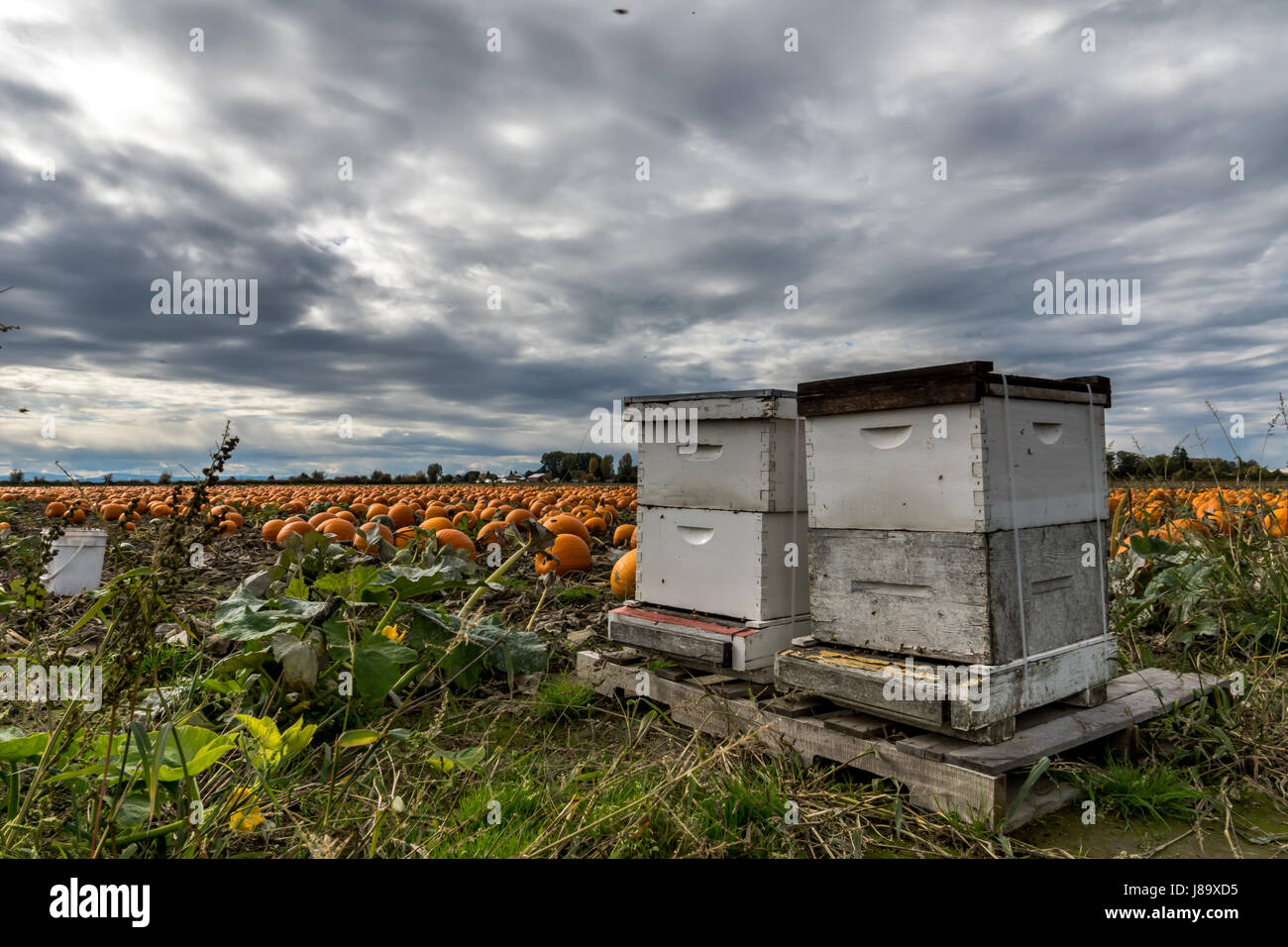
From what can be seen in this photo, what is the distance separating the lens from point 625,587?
6281mm

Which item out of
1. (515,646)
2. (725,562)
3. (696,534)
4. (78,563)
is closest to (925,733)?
(725,562)

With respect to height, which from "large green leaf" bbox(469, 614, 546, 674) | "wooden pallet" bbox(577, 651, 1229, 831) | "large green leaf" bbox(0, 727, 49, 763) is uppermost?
"large green leaf" bbox(0, 727, 49, 763)

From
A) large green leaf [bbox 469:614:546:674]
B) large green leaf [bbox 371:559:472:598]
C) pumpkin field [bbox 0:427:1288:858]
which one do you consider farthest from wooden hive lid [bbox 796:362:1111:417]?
large green leaf [bbox 371:559:472:598]

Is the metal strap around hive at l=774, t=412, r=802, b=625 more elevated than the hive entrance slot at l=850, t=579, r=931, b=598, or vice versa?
the metal strap around hive at l=774, t=412, r=802, b=625

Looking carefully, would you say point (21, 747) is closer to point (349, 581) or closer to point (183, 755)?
point (183, 755)

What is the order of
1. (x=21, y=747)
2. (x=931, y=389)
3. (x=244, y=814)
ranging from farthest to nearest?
(x=931, y=389), (x=244, y=814), (x=21, y=747)

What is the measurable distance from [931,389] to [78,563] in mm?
6175

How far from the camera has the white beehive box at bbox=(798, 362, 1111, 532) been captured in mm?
2945

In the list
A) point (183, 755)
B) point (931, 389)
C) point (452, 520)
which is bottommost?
point (183, 755)

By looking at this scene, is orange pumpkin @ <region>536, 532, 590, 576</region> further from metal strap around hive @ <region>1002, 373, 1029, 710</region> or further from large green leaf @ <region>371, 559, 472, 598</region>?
metal strap around hive @ <region>1002, 373, 1029, 710</region>

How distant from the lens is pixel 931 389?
118 inches

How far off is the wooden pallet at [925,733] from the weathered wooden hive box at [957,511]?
1.07 feet

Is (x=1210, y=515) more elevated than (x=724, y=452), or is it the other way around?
(x=724, y=452)
